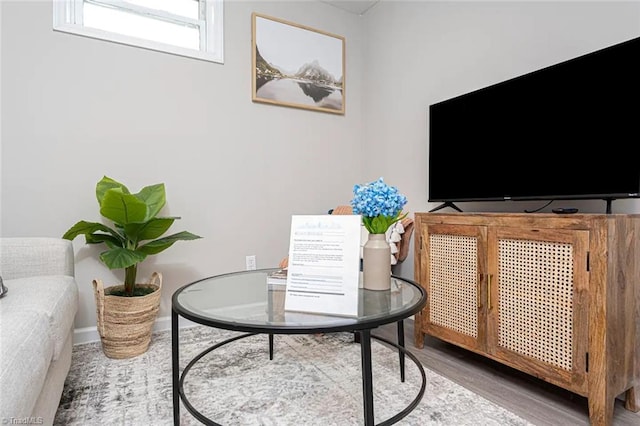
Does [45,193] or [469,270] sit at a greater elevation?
[45,193]

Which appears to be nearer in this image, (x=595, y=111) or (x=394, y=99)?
(x=595, y=111)

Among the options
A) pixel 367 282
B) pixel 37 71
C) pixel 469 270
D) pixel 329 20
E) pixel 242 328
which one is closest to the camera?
pixel 242 328

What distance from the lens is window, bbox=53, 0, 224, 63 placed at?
7.07 feet

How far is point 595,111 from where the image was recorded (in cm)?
147

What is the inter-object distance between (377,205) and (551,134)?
973 millimetres

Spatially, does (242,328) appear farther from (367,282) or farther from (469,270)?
(469,270)

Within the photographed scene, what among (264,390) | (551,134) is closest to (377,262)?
(264,390)

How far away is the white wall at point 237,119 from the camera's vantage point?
200 centimetres

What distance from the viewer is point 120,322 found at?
1886 mm

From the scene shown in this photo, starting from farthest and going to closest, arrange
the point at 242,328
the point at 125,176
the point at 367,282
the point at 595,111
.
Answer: the point at 125,176, the point at 595,111, the point at 367,282, the point at 242,328

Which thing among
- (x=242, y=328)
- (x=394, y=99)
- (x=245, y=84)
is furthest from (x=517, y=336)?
(x=245, y=84)

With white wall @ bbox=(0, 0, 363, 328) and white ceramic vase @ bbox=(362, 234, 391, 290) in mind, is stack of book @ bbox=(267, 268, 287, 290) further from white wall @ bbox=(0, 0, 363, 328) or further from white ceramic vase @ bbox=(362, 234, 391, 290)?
white wall @ bbox=(0, 0, 363, 328)

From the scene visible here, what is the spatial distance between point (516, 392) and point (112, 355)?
2.02 meters

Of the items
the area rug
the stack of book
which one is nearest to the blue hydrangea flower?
the stack of book
